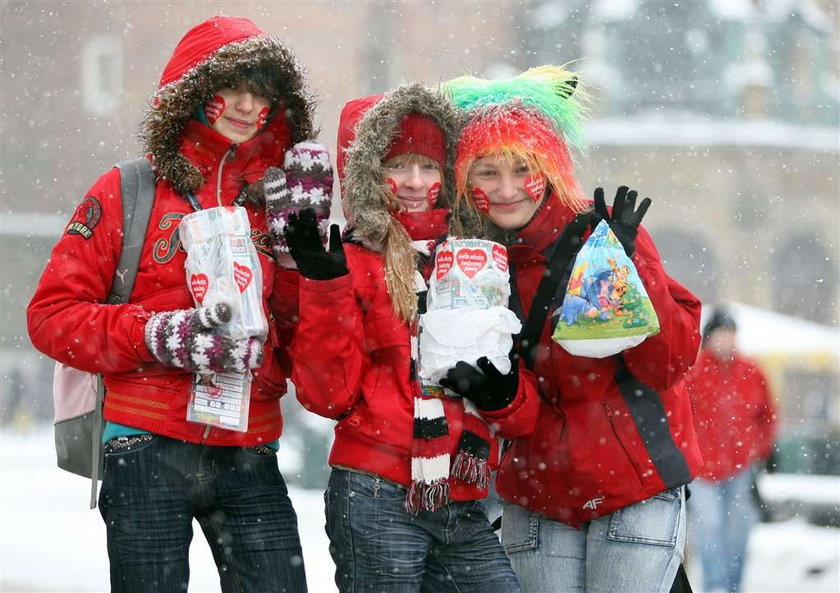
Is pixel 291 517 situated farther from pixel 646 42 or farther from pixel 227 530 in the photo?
pixel 646 42

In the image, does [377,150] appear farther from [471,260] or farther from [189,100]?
[189,100]

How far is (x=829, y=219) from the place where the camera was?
2858 centimetres

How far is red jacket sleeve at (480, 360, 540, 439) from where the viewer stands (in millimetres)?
3143

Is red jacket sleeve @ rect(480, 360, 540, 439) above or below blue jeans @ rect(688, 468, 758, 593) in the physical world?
above

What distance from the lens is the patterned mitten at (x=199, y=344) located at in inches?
119

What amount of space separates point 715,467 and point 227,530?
465cm

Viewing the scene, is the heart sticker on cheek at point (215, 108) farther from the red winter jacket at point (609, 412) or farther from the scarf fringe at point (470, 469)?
the scarf fringe at point (470, 469)

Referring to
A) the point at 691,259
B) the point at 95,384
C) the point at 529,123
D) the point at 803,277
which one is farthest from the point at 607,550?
the point at 803,277

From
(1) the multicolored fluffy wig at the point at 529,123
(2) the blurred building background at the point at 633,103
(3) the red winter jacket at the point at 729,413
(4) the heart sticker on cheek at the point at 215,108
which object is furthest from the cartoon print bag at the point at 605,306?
(2) the blurred building background at the point at 633,103

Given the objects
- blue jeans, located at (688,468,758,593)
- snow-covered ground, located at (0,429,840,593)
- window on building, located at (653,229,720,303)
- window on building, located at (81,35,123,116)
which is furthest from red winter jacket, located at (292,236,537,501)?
window on building, located at (653,229,720,303)

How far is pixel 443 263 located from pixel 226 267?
0.54 m

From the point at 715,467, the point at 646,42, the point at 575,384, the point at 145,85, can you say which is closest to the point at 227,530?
the point at 575,384

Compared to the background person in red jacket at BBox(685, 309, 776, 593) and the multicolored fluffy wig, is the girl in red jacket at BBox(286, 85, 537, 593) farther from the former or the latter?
the background person in red jacket at BBox(685, 309, 776, 593)

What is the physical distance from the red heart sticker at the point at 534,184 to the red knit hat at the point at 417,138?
9.8 inches
